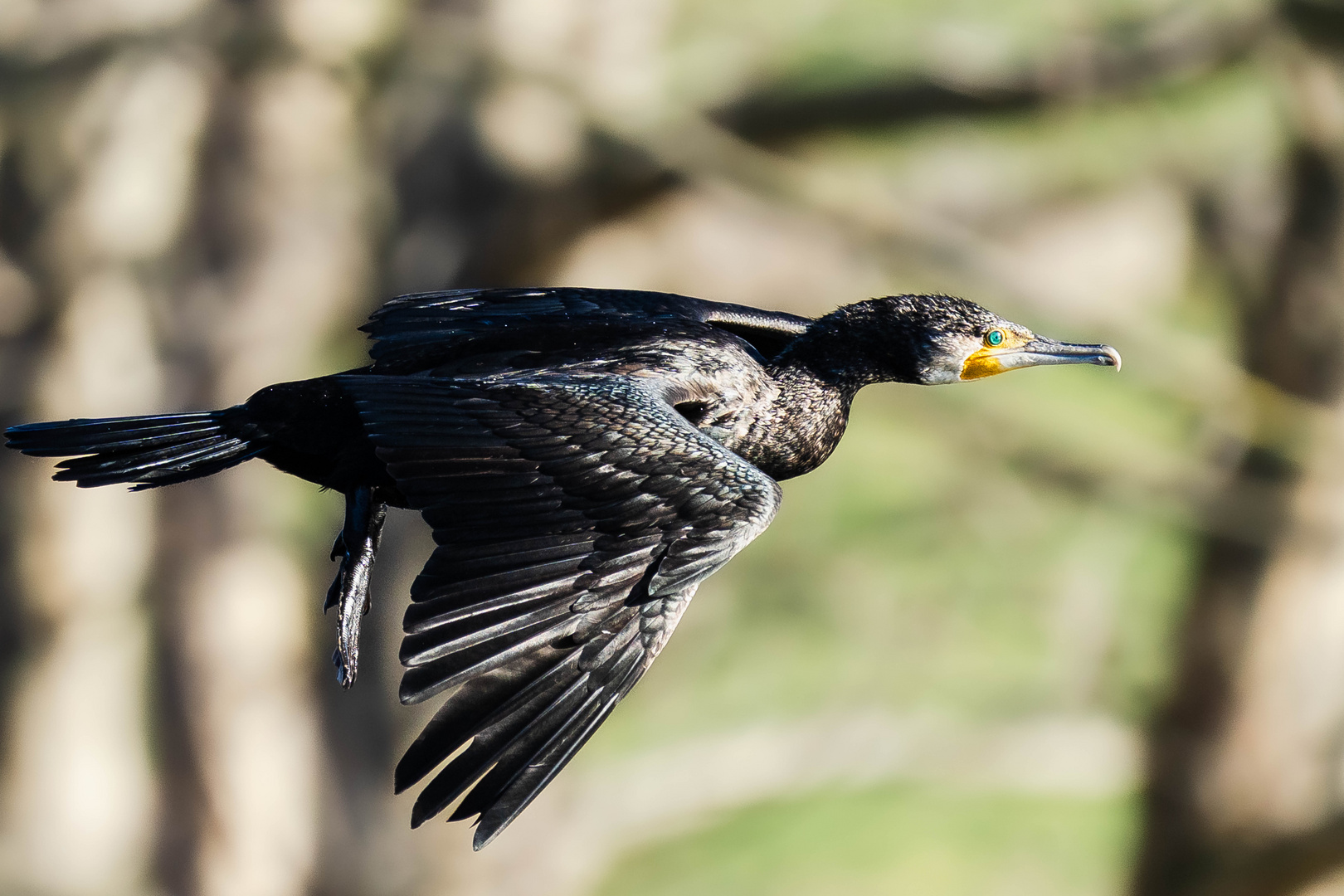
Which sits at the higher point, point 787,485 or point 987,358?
point 987,358

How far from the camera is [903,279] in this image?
903 centimetres

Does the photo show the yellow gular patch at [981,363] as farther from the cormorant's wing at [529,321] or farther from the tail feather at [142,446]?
the tail feather at [142,446]

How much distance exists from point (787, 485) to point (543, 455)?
7157 millimetres

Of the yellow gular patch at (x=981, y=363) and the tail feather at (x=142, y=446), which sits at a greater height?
the tail feather at (x=142, y=446)

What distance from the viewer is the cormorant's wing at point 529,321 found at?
3207mm

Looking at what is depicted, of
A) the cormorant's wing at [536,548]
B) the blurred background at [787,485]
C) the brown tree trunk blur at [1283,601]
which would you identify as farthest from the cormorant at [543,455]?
the brown tree trunk blur at [1283,601]

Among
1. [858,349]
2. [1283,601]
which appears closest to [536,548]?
[858,349]

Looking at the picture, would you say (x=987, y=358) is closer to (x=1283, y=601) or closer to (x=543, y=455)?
(x=543, y=455)

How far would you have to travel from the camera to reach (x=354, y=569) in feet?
9.77

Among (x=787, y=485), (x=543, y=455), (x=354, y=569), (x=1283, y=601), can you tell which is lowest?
(x=1283, y=601)

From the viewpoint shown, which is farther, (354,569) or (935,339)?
(935,339)

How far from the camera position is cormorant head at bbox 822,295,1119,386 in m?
3.28

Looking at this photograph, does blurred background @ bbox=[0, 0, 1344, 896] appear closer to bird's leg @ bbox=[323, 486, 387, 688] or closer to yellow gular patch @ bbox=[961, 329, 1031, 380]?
yellow gular patch @ bbox=[961, 329, 1031, 380]

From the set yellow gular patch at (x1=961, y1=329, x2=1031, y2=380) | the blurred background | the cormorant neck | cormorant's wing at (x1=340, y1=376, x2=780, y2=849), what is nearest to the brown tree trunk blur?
the blurred background
